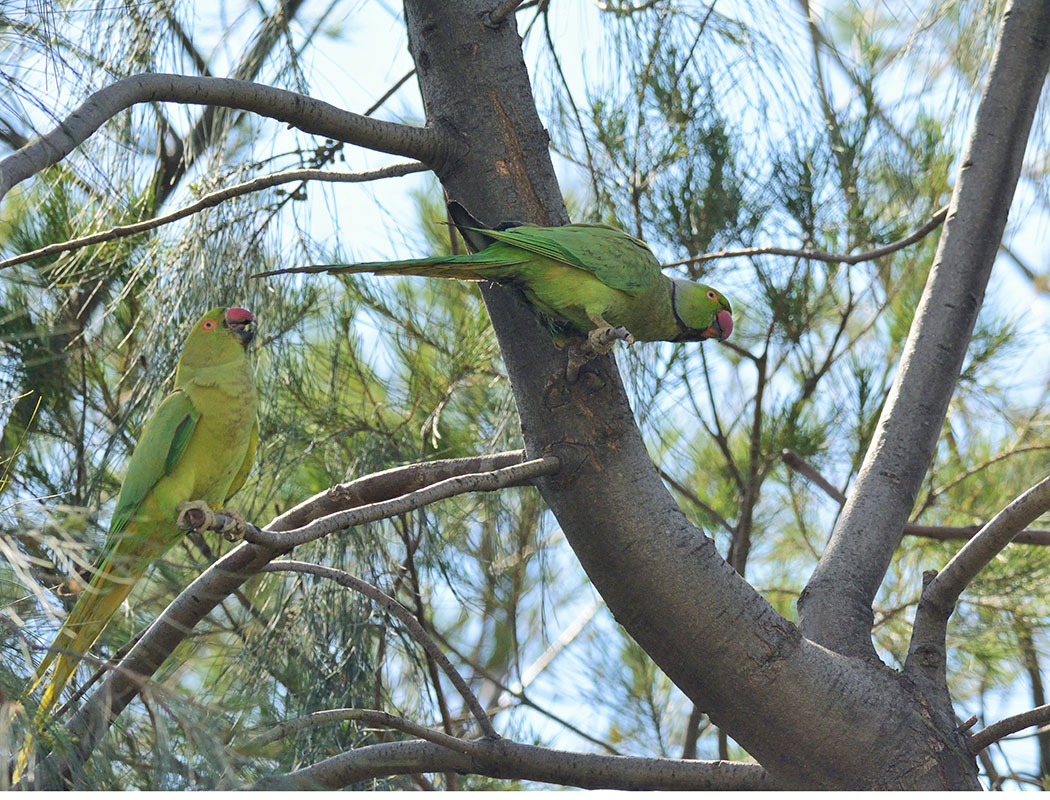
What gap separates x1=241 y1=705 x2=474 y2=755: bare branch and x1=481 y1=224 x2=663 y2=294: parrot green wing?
80cm

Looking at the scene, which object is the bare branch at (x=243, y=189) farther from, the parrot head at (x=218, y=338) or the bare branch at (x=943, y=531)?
the bare branch at (x=943, y=531)

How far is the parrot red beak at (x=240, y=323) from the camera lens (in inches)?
83.7

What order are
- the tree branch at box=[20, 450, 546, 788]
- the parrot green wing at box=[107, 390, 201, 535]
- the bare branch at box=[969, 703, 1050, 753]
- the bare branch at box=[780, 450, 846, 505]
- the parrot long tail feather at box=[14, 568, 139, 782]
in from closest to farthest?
the parrot long tail feather at box=[14, 568, 139, 782] < the tree branch at box=[20, 450, 546, 788] < the bare branch at box=[969, 703, 1050, 753] < the parrot green wing at box=[107, 390, 201, 535] < the bare branch at box=[780, 450, 846, 505]

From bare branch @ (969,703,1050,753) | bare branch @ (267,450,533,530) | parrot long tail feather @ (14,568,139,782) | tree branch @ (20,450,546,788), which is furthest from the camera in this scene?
bare branch @ (267,450,533,530)

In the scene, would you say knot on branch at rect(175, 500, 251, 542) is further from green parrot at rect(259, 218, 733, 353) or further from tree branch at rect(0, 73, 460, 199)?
tree branch at rect(0, 73, 460, 199)

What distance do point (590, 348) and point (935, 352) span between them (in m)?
0.76

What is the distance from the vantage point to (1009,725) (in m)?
1.62

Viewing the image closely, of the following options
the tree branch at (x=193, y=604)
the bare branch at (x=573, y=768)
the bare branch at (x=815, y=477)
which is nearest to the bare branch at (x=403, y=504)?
the tree branch at (x=193, y=604)

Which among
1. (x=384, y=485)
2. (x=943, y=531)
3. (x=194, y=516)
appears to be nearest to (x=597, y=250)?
(x=384, y=485)

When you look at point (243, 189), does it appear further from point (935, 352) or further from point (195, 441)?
point (935, 352)

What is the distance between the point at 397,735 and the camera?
9.70 feet

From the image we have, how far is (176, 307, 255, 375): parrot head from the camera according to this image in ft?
6.88

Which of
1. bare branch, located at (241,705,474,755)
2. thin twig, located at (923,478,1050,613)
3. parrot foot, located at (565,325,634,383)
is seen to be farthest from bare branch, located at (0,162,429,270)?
thin twig, located at (923,478,1050,613)

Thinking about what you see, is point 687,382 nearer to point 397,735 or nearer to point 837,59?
point 837,59
